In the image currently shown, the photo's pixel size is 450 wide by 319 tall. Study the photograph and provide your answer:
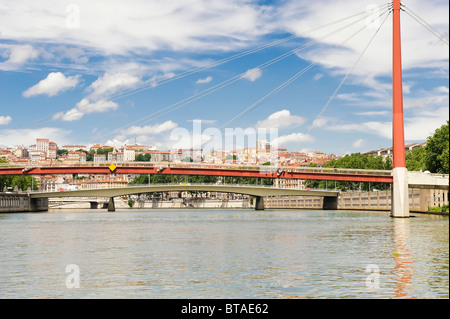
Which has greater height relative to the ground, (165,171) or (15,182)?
(165,171)

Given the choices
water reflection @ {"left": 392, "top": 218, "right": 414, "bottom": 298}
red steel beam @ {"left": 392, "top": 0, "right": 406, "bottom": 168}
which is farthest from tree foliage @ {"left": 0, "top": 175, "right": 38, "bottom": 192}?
water reflection @ {"left": 392, "top": 218, "right": 414, "bottom": 298}

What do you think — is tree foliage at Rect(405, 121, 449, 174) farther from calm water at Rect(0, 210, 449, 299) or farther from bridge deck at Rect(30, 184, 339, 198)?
bridge deck at Rect(30, 184, 339, 198)

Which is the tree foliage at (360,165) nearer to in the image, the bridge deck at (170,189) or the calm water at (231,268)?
the bridge deck at (170,189)

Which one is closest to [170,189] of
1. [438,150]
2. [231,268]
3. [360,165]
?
[360,165]

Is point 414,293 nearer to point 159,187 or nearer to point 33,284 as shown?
point 33,284

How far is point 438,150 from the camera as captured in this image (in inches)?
2285

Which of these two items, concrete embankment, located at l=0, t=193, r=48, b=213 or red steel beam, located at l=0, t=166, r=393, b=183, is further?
concrete embankment, located at l=0, t=193, r=48, b=213

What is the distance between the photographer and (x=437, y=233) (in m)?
30.8

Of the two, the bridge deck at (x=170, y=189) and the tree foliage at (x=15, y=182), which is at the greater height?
the tree foliage at (x=15, y=182)

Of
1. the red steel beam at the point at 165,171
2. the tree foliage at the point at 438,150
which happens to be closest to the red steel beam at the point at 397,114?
the tree foliage at the point at 438,150

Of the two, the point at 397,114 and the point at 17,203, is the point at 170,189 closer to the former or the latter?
the point at 17,203

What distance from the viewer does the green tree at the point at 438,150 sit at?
184 ft

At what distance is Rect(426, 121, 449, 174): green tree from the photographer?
5600 cm

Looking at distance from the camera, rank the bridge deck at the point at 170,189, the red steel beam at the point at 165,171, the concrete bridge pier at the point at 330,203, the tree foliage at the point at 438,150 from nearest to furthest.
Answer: the tree foliage at the point at 438,150
the red steel beam at the point at 165,171
the bridge deck at the point at 170,189
the concrete bridge pier at the point at 330,203
